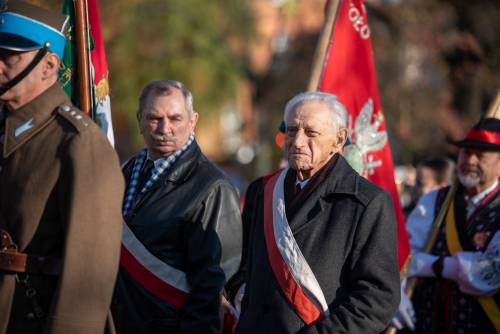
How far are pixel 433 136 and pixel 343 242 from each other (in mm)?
22268

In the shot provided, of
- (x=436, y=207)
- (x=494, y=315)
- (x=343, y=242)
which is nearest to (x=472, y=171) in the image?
(x=436, y=207)

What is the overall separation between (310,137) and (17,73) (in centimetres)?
154

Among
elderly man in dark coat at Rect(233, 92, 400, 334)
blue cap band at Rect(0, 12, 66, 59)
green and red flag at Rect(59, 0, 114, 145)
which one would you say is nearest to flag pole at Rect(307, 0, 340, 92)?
green and red flag at Rect(59, 0, 114, 145)

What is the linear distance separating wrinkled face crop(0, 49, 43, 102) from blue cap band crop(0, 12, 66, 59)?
34mm

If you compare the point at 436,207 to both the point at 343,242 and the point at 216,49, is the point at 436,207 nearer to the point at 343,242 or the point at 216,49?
the point at 343,242

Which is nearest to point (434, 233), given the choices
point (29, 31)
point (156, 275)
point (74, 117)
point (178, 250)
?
point (178, 250)

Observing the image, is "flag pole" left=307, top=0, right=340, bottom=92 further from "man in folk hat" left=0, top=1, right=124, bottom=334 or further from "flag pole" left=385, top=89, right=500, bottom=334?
"man in folk hat" left=0, top=1, right=124, bottom=334

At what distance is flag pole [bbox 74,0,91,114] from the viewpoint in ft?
18.4

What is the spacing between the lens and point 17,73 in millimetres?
3699

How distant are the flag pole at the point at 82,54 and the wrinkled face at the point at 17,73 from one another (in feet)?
5.90

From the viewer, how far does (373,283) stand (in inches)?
172

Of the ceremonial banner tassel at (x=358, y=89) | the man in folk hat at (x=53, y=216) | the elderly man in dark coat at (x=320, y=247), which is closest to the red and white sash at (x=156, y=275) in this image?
the elderly man in dark coat at (x=320, y=247)

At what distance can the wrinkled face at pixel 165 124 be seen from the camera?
5.11 meters

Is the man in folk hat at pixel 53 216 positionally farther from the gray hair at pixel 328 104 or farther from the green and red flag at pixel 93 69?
the green and red flag at pixel 93 69
